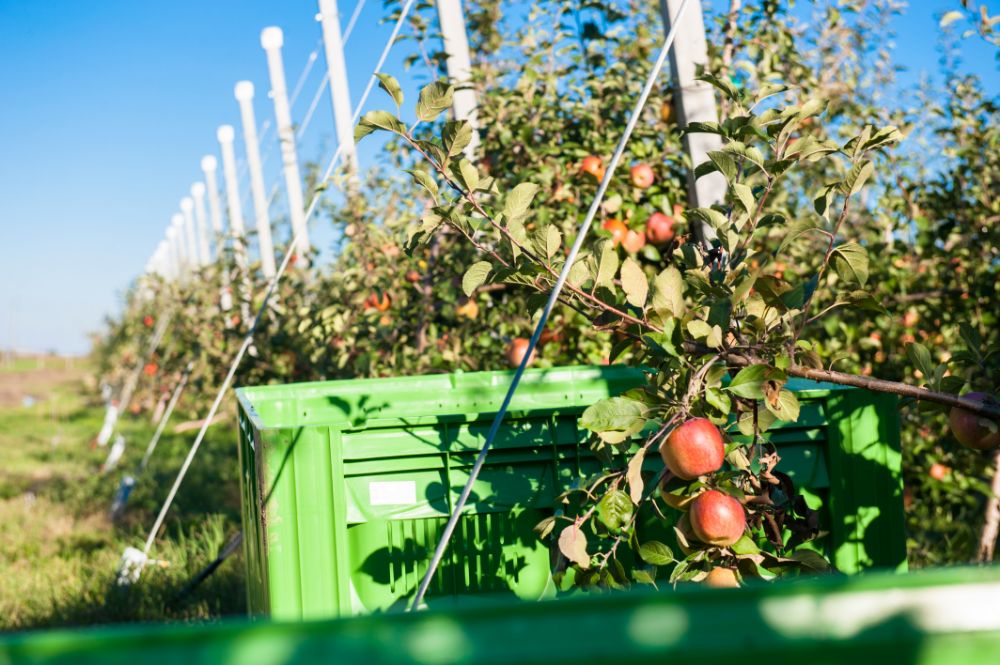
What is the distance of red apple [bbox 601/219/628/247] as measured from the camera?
2668mm

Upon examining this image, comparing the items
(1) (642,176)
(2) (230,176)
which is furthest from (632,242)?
(2) (230,176)

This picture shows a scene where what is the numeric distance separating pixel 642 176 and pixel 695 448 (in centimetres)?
171

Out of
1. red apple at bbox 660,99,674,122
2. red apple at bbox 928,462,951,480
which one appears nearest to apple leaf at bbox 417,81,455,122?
red apple at bbox 660,99,674,122

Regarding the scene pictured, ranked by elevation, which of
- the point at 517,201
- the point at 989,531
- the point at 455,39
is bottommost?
the point at 989,531

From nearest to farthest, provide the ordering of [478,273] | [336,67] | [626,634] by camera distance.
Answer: [626,634], [478,273], [336,67]

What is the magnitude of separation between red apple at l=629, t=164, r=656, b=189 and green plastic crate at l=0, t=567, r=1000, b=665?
A: 7.99 ft

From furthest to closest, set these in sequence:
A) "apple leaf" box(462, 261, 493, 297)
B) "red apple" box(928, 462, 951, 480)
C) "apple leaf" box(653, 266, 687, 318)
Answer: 1. "red apple" box(928, 462, 951, 480)
2. "apple leaf" box(462, 261, 493, 297)
3. "apple leaf" box(653, 266, 687, 318)

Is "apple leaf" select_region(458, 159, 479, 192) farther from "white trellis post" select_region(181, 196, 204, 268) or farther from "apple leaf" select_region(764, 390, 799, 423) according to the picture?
"white trellis post" select_region(181, 196, 204, 268)

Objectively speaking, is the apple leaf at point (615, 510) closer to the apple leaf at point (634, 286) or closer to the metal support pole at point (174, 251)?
the apple leaf at point (634, 286)

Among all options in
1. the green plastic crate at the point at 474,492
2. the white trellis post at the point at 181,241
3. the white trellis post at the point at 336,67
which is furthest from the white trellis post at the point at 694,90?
the white trellis post at the point at 181,241

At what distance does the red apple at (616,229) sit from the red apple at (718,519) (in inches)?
57.7

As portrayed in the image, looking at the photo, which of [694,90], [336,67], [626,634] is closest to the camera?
[626,634]

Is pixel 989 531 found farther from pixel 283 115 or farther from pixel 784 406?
pixel 283 115

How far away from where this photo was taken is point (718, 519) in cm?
124
